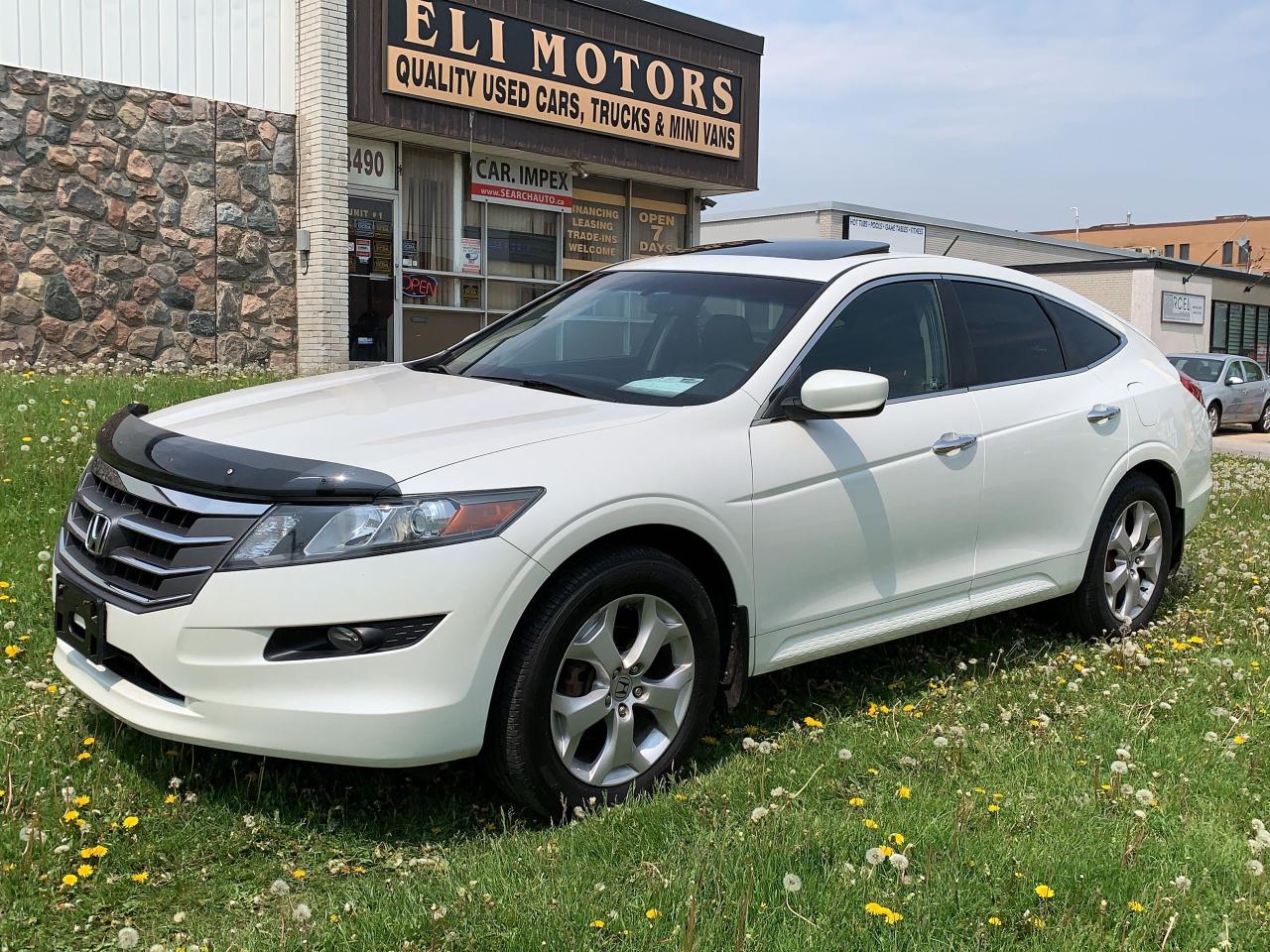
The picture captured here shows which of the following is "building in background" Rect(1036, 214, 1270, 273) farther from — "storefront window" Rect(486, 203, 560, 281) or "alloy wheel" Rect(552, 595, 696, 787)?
"alloy wheel" Rect(552, 595, 696, 787)

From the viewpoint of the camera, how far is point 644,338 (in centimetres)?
447

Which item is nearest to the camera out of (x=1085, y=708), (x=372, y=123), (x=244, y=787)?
(x=244, y=787)

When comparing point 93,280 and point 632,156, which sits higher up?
point 632,156

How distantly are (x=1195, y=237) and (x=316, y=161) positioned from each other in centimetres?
8823

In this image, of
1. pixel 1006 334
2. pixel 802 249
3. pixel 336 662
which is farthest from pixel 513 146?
pixel 336 662

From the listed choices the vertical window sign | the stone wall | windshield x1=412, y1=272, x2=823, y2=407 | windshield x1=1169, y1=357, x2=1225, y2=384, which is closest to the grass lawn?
windshield x1=412, y1=272, x2=823, y2=407

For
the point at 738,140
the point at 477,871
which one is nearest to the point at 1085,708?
the point at 477,871

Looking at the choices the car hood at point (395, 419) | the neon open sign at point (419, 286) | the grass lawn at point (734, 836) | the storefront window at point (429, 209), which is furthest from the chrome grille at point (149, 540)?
the storefront window at point (429, 209)

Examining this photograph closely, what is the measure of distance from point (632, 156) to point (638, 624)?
14.3 metres

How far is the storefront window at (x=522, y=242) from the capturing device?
16.2 meters

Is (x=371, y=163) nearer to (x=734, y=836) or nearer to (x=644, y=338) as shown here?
(x=644, y=338)

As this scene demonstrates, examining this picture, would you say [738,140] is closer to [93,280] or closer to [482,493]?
[93,280]

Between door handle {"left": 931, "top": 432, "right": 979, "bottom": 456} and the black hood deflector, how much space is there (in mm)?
2182

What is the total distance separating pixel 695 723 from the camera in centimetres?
364
